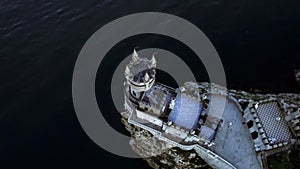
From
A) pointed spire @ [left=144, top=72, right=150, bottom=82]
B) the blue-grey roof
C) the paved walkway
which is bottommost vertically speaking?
the paved walkway

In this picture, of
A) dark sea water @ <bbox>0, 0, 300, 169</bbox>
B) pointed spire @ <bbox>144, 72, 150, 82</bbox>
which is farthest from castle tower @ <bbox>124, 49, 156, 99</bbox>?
dark sea water @ <bbox>0, 0, 300, 169</bbox>

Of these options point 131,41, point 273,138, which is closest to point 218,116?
point 273,138

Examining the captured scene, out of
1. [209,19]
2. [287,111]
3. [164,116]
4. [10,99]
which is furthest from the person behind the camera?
[209,19]

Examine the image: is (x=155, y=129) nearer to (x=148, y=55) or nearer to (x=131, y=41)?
(x=148, y=55)

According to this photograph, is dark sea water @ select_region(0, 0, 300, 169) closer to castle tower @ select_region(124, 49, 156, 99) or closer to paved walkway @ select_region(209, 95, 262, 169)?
paved walkway @ select_region(209, 95, 262, 169)

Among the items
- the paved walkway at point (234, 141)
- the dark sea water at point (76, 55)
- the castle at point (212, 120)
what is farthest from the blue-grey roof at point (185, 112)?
the dark sea water at point (76, 55)

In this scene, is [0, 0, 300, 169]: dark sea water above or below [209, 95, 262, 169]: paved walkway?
above
